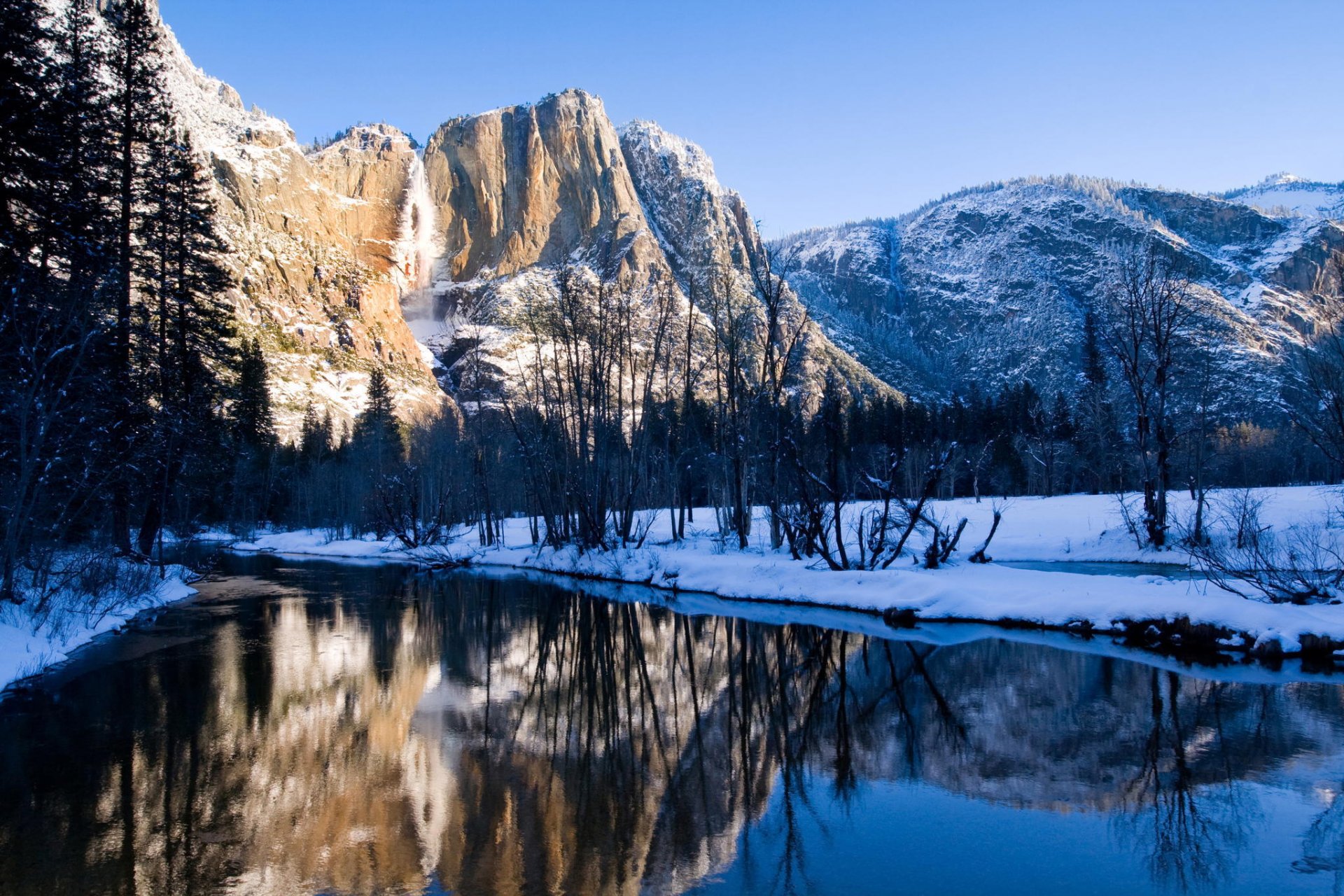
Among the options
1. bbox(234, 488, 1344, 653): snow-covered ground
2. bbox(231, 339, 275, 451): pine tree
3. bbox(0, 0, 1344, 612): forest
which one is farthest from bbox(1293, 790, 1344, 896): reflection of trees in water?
bbox(231, 339, 275, 451): pine tree

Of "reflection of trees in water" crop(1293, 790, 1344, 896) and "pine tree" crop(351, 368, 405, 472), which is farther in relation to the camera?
"pine tree" crop(351, 368, 405, 472)

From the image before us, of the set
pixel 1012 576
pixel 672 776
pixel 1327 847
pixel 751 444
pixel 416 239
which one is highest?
pixel 416 239

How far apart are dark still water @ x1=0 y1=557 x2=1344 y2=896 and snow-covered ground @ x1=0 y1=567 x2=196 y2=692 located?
69 centimetres

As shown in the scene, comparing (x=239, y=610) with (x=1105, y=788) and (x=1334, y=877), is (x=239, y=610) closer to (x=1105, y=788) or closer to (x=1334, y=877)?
(x=1105, y=788)

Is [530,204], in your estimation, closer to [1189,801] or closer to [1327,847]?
[1189,801]

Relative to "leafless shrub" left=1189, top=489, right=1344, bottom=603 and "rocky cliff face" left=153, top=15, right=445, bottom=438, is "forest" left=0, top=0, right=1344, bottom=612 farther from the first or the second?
"rocky cliff face" left=153, top=15, right=445, bottom=438

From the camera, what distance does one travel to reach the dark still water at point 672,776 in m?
5.30

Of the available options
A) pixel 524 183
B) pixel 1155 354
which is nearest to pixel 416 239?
pixel 524 183

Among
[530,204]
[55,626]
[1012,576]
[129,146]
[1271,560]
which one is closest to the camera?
[55,626]

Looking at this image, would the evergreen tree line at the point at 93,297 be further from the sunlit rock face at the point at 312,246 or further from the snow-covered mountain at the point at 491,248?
the snow-covered mountain at the point at 491,248

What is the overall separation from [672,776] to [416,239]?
182 m

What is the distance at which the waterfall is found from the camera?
167625 millimetres

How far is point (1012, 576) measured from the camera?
18.5 metres

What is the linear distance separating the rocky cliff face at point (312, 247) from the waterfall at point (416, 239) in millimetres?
758
